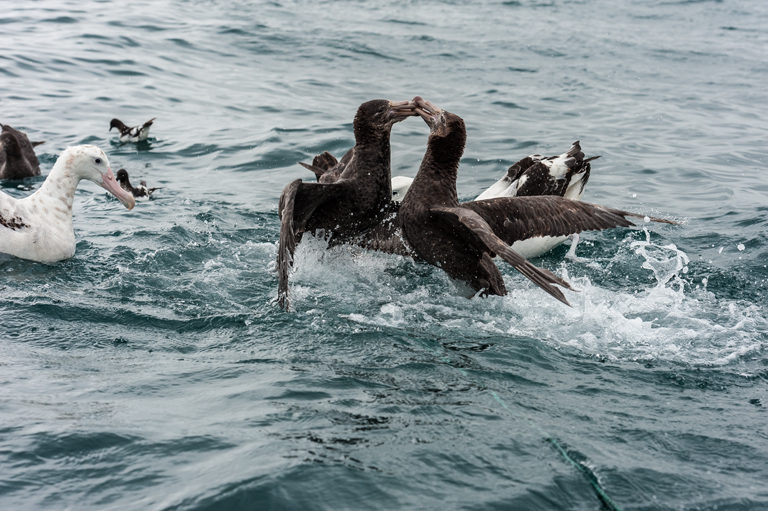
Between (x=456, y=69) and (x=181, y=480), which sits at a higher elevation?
(x=456, y=69)

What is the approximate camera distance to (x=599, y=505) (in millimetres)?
3156

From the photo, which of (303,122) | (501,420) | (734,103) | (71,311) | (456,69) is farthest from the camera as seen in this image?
(456,69)

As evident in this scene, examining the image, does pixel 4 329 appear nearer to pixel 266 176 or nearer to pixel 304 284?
pixel 304 284

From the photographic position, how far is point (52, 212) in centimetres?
661

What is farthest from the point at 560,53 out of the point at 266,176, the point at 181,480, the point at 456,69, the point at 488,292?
the point at 181,480

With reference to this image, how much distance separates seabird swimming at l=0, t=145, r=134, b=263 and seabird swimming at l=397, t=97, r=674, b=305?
3106mm

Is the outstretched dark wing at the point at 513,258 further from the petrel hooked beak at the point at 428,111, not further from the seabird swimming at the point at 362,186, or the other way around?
the seabird swimming at the point at 362,186

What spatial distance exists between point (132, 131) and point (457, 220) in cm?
741

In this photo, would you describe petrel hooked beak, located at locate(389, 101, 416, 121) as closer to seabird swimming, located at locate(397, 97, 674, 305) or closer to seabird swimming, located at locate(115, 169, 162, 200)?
seabird swimming, located at locate(397, 97, 674, 305)

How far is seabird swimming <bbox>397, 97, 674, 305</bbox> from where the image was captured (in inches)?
232

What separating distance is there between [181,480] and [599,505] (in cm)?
191

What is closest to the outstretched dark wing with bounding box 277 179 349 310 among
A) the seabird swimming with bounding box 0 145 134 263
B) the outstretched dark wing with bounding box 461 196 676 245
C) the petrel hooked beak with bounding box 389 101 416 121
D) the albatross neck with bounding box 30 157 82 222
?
the petrel hooked beak with bounding box 389 101 416 121

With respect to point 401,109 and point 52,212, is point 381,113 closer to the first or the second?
point 401,109

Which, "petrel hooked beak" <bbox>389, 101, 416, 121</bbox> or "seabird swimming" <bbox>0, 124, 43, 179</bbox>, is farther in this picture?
"seabird swimming" <bbox>0, 124, 43, 179</bbox>
